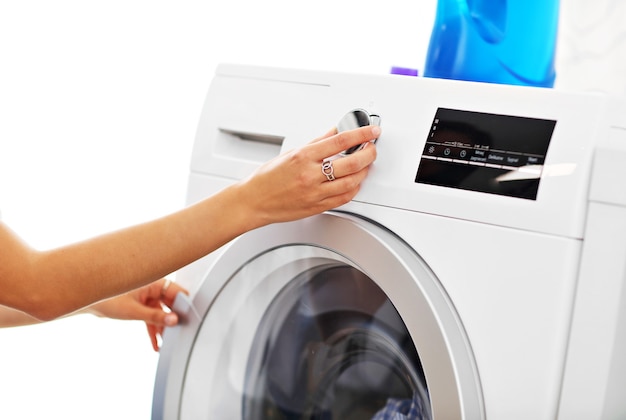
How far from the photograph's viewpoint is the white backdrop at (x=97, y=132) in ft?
5.82

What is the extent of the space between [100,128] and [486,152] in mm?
1260

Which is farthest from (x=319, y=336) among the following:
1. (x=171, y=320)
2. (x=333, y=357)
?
(x=171, y=320)

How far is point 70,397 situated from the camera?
190cm

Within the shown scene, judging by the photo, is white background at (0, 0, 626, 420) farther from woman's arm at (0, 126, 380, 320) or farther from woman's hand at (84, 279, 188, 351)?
woman's arm at (0, 126, 380, 320)

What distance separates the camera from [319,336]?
985 mm

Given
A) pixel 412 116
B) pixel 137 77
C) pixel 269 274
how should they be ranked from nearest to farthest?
pixel 412 116, pixel 269 274, pixel 137 77

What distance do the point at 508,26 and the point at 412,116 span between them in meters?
0.21

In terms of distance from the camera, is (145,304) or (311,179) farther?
(145,304)

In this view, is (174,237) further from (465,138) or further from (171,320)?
(465,138)

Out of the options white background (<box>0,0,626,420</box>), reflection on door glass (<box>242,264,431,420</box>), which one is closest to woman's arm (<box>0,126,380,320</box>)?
reflection on door glass (<box>242,264,431,420</box>)

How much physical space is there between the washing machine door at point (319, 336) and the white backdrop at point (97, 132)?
0.83 m

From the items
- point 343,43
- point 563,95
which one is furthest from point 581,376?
point 343,43

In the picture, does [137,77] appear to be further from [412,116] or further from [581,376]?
[581,376]

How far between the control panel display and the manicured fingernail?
428mm
